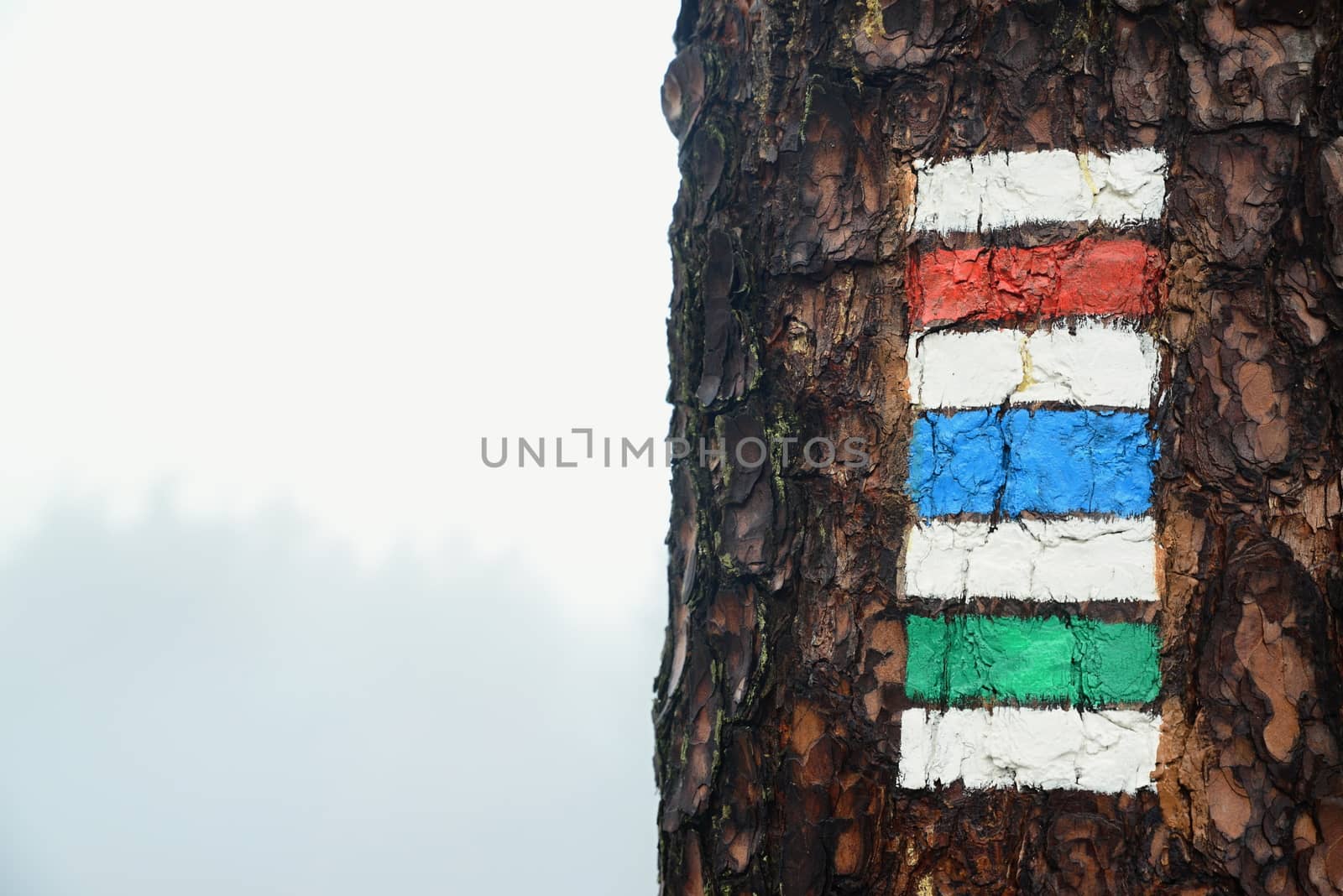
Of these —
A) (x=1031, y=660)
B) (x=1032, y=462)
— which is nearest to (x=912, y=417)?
(x=1032, y=462)

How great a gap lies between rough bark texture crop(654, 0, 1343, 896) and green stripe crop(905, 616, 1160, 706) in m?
0.01

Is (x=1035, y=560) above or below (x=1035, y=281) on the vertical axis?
below

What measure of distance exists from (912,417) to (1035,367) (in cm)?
9

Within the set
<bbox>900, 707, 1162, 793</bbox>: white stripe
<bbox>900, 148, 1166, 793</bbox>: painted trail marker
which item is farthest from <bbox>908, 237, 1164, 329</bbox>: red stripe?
<bbox>900, 707, 1162, 793</bbox>: white stripe

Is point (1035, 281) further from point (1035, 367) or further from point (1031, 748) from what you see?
point (1031, 748)

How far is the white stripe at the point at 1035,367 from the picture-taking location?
72 cm

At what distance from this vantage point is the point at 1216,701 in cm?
70

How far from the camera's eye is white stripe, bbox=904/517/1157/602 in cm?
72

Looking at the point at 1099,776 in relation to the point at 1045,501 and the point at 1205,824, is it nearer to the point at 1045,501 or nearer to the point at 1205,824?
the point at 1205,824

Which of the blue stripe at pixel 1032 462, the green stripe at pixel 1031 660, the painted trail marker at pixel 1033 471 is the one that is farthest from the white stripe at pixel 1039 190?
the green stripe at pixel 1031 660

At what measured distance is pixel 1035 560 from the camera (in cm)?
73

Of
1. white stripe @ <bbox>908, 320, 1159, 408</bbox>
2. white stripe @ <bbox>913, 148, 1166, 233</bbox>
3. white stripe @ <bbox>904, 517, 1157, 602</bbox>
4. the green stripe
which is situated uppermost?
white stripe @ <bbox>913, 148, 1166, 233</bbox>

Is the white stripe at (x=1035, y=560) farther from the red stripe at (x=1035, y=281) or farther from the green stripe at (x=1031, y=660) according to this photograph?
the red stripe at (x=1035, y=281)

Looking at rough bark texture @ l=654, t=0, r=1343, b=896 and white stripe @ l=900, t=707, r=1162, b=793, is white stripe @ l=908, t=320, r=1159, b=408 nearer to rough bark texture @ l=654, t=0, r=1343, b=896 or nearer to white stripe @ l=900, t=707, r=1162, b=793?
rough bark texture @ l=654, t=0, r=1343, b=896
